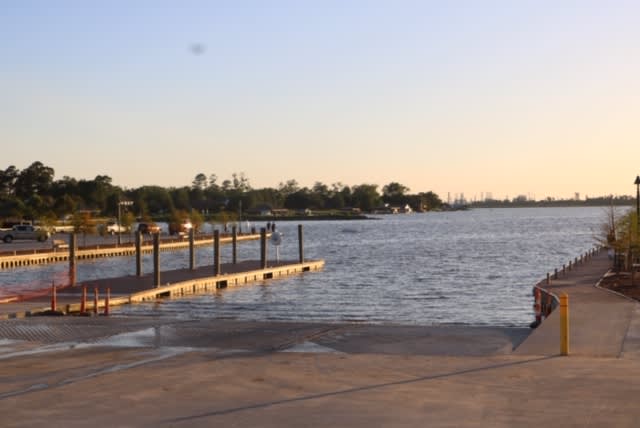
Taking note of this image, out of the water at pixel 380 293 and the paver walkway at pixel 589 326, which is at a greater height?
the paver walkway at pixel 589 326

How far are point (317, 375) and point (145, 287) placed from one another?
80.4 feet

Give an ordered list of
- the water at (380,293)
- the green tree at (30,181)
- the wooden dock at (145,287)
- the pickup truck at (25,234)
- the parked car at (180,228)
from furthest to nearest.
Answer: the green tree at (30,181)
the parked car at (180,228)
the pickup truck at (25,234)
the water at (380,293)
the wooden dock at (145,287)

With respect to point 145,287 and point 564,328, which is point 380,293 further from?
point 564,328

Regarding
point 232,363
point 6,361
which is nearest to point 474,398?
point 232,363

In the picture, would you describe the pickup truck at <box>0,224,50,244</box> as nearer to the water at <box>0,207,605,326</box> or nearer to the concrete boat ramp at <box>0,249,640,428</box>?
the water at <box>0,207,605,326</box>

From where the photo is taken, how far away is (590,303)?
26.1 metres

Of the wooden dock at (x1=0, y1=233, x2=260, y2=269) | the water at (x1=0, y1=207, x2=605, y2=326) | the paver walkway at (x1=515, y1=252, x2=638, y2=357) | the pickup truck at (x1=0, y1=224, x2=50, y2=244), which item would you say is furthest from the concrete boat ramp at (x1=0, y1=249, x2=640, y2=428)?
the pickup truck at (x1=0, y1=224, x2=50, y2=244)

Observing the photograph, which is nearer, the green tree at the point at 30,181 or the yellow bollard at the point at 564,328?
the yellow bollard at the point at 564,328

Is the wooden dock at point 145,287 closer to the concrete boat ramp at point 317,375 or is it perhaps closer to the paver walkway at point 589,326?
the concrete boat ramp at point 317,375

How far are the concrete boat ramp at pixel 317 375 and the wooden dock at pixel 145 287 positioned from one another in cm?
554

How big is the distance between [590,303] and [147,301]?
17.6 meters

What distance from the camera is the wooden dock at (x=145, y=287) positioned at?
28.2 m

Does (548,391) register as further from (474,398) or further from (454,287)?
(454,287)

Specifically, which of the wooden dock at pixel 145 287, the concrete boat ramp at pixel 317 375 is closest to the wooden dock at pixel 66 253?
the wooden dock at pixel 145 287
